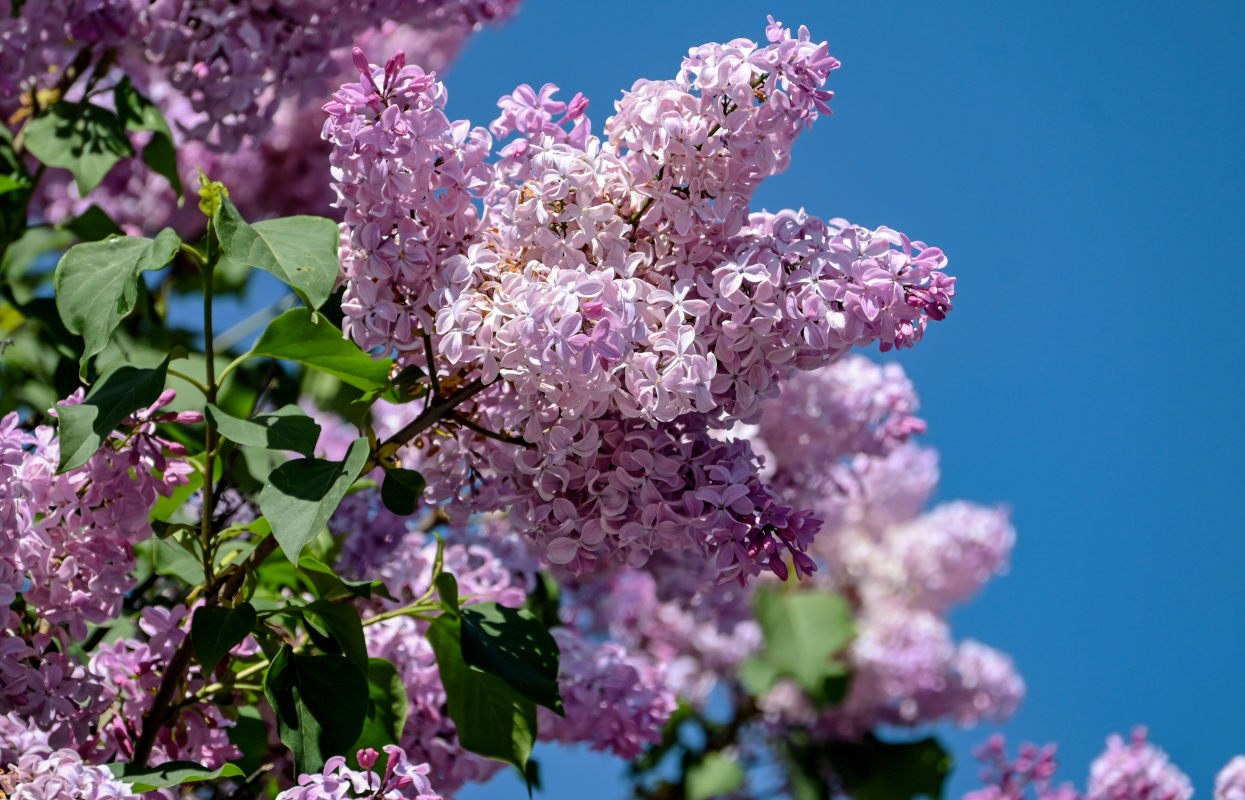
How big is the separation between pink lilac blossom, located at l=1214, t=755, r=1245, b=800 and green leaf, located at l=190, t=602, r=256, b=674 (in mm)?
1205

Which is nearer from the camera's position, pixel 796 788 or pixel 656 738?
pixel 656 738

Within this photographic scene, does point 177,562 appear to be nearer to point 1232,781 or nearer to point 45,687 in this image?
point 45,687

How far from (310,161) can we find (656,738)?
1.53 meters

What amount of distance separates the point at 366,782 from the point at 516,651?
8.9 inches

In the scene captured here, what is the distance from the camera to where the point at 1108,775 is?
1691 millimetres

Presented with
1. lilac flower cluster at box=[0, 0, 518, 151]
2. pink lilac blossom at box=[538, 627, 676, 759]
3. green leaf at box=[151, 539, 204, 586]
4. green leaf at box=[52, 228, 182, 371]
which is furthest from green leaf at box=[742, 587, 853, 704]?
green leaf at box=[52, 228, 182, 371]

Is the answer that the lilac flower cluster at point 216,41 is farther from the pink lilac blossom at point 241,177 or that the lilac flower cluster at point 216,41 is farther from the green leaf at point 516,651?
the green leaf at point 516,651

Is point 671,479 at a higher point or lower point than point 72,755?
higher

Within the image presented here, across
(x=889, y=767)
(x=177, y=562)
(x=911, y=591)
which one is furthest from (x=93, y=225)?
(x=911, y=591)

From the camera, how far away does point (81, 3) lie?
4.56 ft

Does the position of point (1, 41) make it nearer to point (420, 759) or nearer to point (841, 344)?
point (420, 759)

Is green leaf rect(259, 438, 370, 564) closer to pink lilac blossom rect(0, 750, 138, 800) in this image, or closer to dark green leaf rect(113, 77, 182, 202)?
pink lilac blossom rect(0, 750, 138, 800)

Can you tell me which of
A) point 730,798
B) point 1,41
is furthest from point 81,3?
point 730,798

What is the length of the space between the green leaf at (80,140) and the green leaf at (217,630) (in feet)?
2.23
